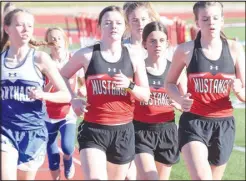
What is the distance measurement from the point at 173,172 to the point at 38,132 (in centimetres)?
425

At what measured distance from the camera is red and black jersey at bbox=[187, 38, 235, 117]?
7.29 m

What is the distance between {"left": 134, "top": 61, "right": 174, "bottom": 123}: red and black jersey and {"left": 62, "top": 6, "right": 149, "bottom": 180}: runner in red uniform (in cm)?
66

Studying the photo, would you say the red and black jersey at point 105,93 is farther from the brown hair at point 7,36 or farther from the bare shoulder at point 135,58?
the brown hair at point 7,36

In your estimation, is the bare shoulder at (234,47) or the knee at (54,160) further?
the knee at (54,160)

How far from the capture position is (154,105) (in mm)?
7941

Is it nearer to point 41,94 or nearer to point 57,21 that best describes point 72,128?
point 41,94

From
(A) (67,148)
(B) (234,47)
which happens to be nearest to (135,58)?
(B) (234,47)

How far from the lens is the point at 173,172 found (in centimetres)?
1112

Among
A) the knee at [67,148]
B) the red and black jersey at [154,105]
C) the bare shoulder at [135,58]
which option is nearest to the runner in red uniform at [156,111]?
the red and black jersey at [154,105]

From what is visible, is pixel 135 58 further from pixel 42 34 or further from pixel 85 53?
pixel 42 34

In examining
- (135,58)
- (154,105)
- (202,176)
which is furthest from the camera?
(154,105)

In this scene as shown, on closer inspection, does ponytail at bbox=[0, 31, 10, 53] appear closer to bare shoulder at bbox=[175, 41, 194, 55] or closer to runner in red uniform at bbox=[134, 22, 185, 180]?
runner in red uniform at bbox=[134, 22, 185, 180]

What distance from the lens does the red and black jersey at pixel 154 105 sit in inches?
313

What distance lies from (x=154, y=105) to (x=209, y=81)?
2.84ft
